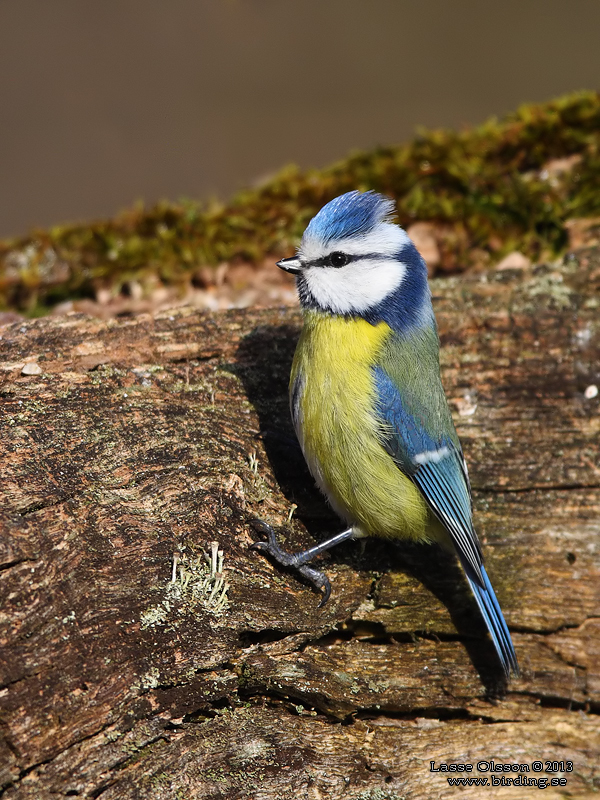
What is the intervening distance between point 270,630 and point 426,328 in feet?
4.14

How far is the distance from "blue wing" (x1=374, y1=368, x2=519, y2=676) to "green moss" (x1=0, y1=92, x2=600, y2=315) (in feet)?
6.10

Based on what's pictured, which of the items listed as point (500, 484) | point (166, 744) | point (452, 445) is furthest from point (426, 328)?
point (166, 744)

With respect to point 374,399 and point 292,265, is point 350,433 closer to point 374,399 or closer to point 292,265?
point 374,399

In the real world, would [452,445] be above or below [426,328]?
below

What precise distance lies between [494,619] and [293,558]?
2.46 feet

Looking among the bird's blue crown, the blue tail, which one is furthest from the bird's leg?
the bird's blue crown

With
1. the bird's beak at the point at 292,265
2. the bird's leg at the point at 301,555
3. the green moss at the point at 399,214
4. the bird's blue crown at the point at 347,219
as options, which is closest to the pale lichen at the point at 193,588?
the bird's leg at the point at 301,555

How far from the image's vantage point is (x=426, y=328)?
109 inches

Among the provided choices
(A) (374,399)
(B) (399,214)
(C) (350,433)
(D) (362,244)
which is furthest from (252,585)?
(B) (399,214)

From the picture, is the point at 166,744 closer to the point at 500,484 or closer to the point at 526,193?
the point at 500,484

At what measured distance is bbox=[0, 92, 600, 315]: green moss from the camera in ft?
13.7

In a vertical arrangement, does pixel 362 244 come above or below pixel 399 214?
below

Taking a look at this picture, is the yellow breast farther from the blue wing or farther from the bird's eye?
the bird's eye

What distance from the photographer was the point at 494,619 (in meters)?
2.52
